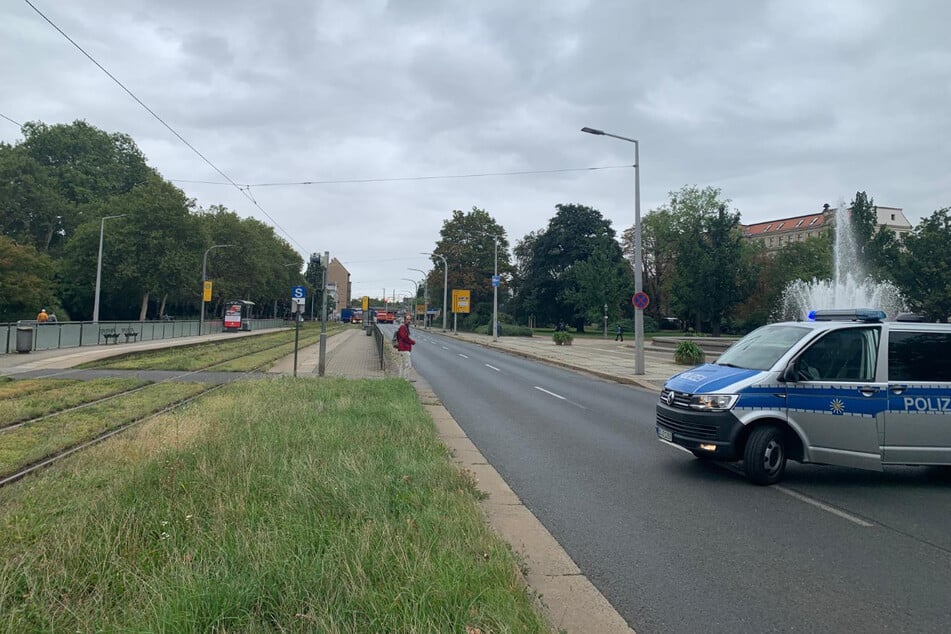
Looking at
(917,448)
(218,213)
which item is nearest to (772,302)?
(218,213)

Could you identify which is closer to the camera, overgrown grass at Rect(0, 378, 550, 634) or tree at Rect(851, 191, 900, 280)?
overgrown grass at Rect(0, 378, 550, 634)

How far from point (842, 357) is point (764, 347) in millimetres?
841

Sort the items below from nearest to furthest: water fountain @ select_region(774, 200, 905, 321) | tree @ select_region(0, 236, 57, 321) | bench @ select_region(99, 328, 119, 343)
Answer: bench @ select_region(99, 328, 119, 343)
tree @ select_region(0, 236, 57, 321)
water fountain @ select_region(774, 200, 905, 321)

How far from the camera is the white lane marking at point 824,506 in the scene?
566 cm

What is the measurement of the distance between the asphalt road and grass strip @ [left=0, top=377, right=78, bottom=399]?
31.9ft

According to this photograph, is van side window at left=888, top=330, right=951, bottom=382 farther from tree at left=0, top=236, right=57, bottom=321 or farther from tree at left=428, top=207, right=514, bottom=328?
tree at left=428, top=207, right=514, bottom=328

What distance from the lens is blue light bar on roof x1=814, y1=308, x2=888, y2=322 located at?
23.7 ft

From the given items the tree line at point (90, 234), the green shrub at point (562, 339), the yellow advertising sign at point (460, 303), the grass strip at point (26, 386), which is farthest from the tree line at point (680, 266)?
the grass strip at point (26, 386)

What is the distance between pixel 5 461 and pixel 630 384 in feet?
50.1

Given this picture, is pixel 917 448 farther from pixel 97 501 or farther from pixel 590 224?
pixel 590 224

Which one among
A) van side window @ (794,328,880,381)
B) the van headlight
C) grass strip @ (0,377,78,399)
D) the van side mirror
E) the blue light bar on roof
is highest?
the blue light bar on roof

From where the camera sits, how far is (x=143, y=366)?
1988 cm

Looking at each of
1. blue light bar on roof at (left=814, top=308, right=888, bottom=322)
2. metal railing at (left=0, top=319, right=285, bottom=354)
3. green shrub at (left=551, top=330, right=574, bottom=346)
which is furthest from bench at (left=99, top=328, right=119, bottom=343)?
blue light bar on roof at (left=814, top=308, right=888, bottom=322)

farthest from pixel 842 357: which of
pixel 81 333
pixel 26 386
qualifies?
pixel 81 333
